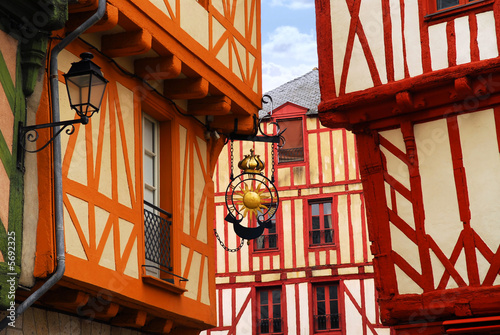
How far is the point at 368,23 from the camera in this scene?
10062 millimetres

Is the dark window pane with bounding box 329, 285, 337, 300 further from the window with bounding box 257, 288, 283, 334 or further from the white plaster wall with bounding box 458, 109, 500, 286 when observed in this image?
the white plaster wall with bounding box 458, 109, 500, 286

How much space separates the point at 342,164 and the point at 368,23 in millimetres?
12290

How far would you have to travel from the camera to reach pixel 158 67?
8.49 metres

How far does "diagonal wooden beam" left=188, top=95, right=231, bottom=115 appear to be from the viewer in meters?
9.50

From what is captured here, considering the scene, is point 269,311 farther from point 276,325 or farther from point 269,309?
point 276,325

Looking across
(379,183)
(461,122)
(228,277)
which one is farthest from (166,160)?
(228,277)

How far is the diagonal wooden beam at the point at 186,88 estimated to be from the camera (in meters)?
8.98

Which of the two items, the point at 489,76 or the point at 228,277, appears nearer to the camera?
the point at 489,76

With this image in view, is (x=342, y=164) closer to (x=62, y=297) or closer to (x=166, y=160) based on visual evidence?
(x=166, y=160)

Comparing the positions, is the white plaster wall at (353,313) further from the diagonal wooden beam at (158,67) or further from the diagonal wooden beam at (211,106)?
the diagonal wooden beam at (158,67)

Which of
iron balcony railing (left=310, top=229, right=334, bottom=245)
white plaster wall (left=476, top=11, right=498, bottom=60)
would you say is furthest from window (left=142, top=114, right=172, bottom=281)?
iron balcony railing (left=310, top=229, right=334, bottom=245)

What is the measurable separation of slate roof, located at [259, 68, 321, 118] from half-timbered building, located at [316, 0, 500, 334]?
41.9ft

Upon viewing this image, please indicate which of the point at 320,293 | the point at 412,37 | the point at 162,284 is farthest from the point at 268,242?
the point at 162,284

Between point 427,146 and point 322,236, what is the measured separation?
12544mm
